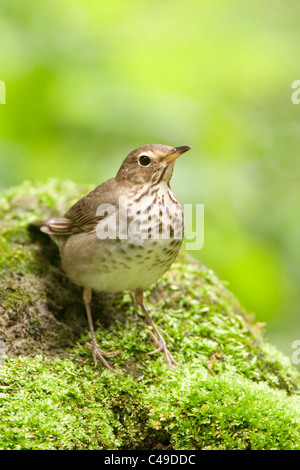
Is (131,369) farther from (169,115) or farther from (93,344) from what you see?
(169,115)

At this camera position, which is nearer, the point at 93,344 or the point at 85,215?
the point at 93,344

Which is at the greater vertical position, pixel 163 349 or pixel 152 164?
pixel 152 164

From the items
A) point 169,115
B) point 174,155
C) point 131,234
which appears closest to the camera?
point 131,234

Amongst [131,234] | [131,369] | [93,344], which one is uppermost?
[131,234]

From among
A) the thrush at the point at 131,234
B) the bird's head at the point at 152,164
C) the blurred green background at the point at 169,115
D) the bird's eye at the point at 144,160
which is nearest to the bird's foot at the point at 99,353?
the thrush at the point at 131,234

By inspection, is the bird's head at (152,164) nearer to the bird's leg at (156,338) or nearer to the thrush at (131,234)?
the thrush at (131,234)

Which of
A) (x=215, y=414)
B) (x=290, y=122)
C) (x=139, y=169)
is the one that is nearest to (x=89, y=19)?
(x=290, y=122)

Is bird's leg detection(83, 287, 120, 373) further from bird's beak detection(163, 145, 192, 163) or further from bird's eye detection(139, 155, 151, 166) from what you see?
bird's beak detection(163, 145, 192, 163)

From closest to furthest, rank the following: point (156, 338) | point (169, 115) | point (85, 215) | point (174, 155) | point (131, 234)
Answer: point (131, 234) < point (174, 155) < point (156, 338) < point (85, 215) < point (169, 115)

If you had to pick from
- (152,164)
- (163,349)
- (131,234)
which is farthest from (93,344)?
(152,164)
